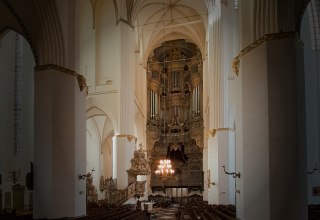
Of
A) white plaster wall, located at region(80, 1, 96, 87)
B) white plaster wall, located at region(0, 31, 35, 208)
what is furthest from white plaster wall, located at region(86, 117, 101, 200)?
white plaster wall, located at region(0, 31, 35, 208)

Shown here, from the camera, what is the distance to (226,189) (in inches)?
695

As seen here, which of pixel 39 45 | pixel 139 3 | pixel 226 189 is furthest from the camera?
pixel 139 3

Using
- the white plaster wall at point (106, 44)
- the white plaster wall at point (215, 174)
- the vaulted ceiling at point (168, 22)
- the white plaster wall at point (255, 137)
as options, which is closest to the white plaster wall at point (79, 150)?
the white plaster wall at point (255, 137)

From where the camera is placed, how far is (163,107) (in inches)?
1329

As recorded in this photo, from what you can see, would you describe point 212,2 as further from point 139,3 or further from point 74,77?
point 74,77

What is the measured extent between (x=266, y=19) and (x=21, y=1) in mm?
7373

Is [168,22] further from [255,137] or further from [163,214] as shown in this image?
[255,137]

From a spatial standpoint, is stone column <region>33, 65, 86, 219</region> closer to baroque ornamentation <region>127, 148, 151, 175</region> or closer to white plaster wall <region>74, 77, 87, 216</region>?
white plaster wall <region>74, 77, 87, 216</region>

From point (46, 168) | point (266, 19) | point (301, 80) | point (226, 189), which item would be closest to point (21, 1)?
point (46, 168)

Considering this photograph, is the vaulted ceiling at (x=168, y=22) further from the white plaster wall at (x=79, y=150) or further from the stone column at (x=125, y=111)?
the white plaster wall at (x=79, y=150)

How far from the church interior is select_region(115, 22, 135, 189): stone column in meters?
0.07

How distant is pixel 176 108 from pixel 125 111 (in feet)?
38.0

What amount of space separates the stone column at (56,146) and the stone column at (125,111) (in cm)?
980

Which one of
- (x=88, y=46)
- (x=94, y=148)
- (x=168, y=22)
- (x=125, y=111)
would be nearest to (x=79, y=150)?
(x=125, y=111)
